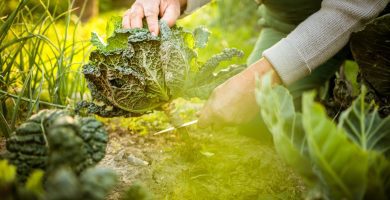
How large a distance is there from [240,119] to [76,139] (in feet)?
2.36

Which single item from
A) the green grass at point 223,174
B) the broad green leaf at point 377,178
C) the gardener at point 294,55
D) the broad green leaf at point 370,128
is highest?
the gardener at point 294,55

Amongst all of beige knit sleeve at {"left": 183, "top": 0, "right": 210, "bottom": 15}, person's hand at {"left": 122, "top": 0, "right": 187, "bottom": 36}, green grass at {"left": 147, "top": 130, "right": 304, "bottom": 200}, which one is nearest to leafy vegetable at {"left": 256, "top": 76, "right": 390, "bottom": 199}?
green grass at {"left": 147, "top": 130, "right": 304, "bottom": 200}

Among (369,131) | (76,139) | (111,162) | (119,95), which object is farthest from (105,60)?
(369,131)

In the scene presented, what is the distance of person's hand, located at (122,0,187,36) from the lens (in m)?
1.68

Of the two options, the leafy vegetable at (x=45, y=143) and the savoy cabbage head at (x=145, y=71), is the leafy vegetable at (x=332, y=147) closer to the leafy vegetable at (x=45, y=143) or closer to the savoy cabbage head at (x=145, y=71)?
the leafy vegetable at (x=45, y=143)

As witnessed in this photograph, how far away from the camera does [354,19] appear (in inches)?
60.3

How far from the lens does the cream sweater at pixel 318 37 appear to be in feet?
4.89

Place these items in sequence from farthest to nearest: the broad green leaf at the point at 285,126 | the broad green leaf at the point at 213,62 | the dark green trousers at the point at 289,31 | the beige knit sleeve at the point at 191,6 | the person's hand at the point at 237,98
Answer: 1. the dark green trousers at the point at 289,31
2. the beige knit sleeve at the point at 191,6
3. the broad green leaf at the point at 213,62
4. the person's hand at the point at 237,98
5. the broad green leaf at the point at 285,126

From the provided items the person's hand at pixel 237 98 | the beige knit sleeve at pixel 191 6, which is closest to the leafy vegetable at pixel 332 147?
the person's hand at pixel 237 98

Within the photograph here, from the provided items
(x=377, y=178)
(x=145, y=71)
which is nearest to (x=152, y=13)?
(x=145, y=71)

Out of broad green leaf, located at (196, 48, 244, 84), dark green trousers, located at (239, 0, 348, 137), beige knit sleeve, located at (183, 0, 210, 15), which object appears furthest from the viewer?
dark green trousers, located at (239, 0, 348, 137)

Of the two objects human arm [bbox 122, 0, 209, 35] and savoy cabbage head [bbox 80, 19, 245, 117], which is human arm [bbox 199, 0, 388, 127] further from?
human arm [bbox 122, 0, 209, 35]

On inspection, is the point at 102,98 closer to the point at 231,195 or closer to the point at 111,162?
the point at 111,162

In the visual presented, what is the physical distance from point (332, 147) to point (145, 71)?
882mm
